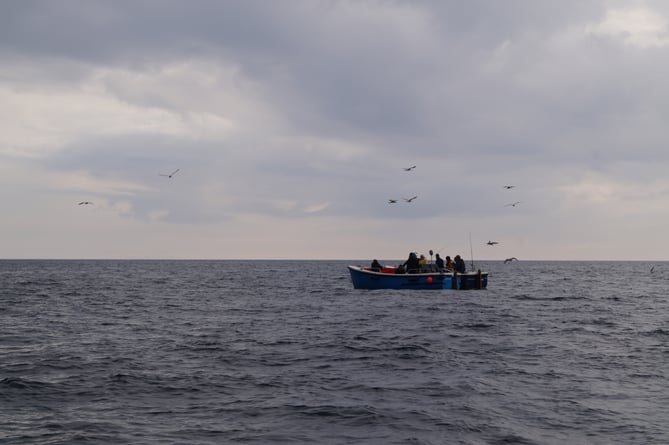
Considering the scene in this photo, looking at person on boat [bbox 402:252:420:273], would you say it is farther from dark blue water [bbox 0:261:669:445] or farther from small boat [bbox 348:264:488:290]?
dark blue water [bbox 0:261:669:445]

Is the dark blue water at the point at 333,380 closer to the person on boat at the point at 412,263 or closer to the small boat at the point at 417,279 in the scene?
the small boat at the point at 417,279

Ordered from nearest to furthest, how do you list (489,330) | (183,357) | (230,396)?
(230,396) → (183,357) → (489,330)

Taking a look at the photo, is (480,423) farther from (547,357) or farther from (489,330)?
(489,330)

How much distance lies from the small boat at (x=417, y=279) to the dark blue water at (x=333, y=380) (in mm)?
14570

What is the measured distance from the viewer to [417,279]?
4362 cm

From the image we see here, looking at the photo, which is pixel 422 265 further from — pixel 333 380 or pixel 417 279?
pixel 333 380

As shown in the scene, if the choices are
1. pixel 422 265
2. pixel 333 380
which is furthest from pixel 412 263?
pixel 333 380

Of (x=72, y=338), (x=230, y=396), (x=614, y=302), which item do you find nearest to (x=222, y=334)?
(x=72, y=338)

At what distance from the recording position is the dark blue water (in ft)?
35.5

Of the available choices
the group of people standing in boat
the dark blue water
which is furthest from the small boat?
the dark blue water

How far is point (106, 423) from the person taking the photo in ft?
36.4

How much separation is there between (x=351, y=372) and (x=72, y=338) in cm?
1145

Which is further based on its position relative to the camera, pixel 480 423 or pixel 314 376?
pixel 314 376

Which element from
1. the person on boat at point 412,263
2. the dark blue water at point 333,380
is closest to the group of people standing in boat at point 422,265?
the person on boat at point 412,263
